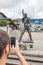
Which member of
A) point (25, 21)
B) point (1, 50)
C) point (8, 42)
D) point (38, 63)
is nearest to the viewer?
point (1, 50)

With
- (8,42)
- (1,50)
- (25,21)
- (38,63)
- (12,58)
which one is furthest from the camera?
(25,21)

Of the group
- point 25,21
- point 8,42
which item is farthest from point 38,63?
point 8,42

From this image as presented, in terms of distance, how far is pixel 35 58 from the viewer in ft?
31.0

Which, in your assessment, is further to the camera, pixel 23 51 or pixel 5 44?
pixel 23 51

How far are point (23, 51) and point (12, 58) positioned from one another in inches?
40.7

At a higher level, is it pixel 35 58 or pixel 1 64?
pixel 1 64

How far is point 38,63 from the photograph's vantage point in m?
9.00

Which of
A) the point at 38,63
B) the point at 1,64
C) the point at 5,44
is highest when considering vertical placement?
the point at 5,44

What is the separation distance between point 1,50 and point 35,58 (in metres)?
7.46

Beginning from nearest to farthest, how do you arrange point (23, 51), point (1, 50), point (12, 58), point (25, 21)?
point (1, 50) → point (12, 58) → point (23, 51) → point (25, 21)

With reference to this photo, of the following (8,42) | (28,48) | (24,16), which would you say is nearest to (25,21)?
(24,16)

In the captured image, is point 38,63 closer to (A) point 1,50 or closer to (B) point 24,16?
(B) point 24,16

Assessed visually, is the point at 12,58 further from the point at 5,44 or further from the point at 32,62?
the point at 5,44

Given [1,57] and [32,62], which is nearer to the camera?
[1,57]
